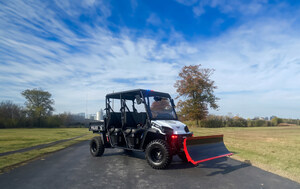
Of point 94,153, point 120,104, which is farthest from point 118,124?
point 94,153

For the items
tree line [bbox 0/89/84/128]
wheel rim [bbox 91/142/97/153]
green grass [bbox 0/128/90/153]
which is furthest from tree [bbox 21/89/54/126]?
wheel rim [bbox 91/142/97/153]

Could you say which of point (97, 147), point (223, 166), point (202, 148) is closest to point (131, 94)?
point (97, 147)

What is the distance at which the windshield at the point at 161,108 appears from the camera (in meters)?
7.05

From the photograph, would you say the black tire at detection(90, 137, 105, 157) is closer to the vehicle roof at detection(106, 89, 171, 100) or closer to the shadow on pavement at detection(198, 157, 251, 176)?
the vehicle roof at detection(106, 89, 171, 100)

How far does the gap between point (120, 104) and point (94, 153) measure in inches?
97.5

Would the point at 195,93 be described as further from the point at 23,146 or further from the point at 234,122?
the point at 23,146

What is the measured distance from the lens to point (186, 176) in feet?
17.4

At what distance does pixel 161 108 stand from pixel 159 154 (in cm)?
187

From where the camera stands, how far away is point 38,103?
179 ft

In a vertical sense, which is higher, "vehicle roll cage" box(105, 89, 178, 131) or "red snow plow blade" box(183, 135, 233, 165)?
"vehicle roll cage" box(105, 89, 178, 131)

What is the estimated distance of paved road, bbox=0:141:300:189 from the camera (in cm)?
455

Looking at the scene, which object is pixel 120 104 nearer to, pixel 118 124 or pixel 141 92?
pixel 118 124

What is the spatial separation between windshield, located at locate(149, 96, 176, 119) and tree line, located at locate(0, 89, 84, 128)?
Answer: 46.7 m

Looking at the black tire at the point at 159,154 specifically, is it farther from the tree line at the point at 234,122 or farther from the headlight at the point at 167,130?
the tree line at the point at 234,122
